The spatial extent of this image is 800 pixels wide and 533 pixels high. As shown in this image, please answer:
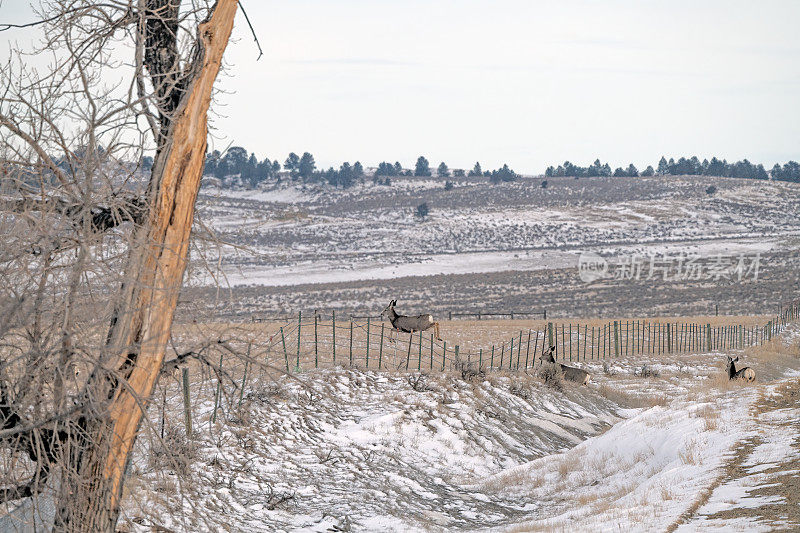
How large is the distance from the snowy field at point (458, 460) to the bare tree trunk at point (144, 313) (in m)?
0.66

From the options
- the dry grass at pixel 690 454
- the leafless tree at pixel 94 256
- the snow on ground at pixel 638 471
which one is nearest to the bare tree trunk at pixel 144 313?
the leafless tree at pixel 94 256

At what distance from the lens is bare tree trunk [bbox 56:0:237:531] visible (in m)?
6.68

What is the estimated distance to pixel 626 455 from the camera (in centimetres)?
1467

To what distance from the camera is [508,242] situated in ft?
365

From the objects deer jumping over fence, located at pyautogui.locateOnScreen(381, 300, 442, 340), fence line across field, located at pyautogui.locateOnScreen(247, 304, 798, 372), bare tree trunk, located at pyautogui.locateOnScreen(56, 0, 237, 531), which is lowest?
fence line across field, located at pyautogui.locateOnScreen(247, 304, 798, 372)

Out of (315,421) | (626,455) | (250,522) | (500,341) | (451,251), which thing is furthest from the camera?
(451,251)

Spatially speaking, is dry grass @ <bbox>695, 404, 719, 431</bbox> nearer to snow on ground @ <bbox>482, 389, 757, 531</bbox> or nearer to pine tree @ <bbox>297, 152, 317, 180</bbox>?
snow on ground @ <bbox>482, 389, 757, 531</bbox>

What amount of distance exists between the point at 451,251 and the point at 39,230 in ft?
328

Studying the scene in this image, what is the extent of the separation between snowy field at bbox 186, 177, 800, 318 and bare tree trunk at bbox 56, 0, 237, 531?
25055 millimetres

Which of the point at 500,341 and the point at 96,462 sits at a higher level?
the point at 96,462

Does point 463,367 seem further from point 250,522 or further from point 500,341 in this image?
point 500,341

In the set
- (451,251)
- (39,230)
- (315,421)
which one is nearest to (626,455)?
(315,421)

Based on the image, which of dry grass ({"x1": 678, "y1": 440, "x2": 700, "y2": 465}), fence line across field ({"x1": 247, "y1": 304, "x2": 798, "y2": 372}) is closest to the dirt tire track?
dry grass ({"x1": 678, "y1": 440, "x2": 700, "y2": 465})

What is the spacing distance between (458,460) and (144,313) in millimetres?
10519
